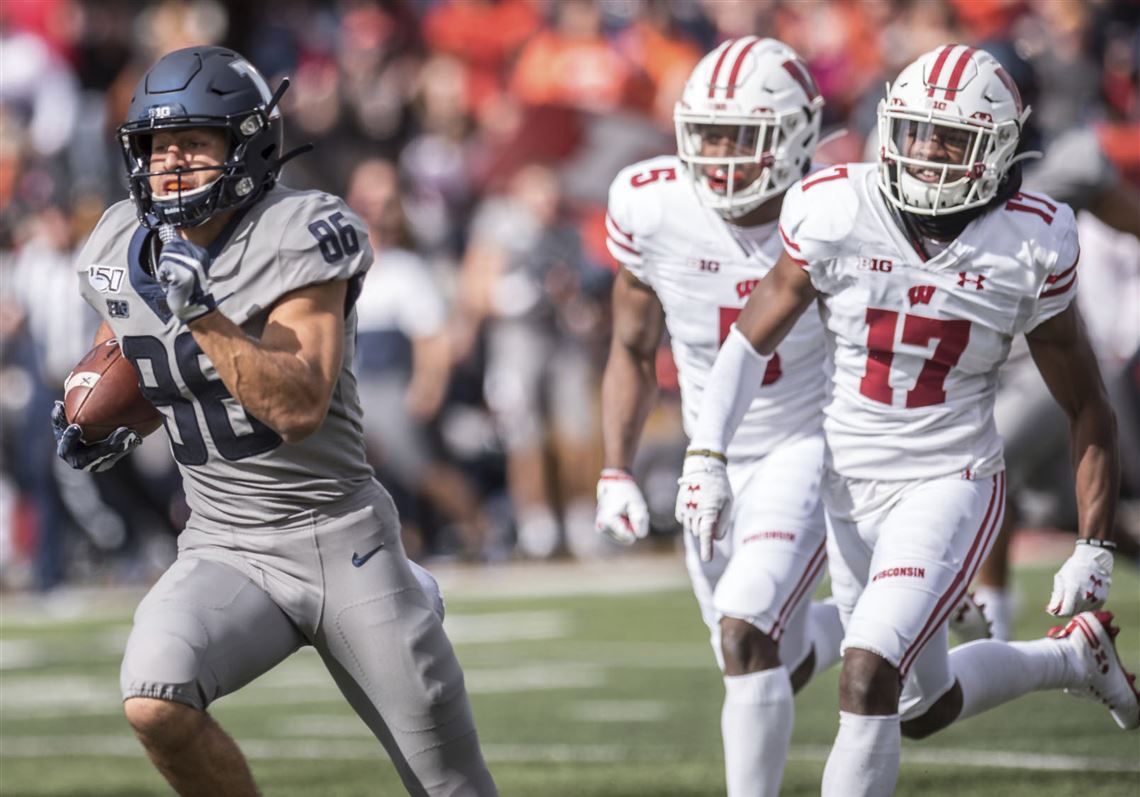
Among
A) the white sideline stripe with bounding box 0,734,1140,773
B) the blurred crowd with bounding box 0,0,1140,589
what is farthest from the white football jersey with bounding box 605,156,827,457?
the blurred crowd with bounding box 0,0,1140,589

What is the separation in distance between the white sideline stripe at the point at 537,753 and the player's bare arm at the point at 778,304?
1789mm

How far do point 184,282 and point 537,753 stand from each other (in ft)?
10.3

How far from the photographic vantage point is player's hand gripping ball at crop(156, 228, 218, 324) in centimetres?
374

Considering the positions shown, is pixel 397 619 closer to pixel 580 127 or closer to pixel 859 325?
pixel 859 325

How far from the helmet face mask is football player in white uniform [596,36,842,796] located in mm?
1392

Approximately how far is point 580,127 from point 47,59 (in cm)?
360

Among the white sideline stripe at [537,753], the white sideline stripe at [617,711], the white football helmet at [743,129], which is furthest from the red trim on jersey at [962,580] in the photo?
the white sideline stripe at [617,711]

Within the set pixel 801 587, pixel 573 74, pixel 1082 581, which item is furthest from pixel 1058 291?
pixel 573 74

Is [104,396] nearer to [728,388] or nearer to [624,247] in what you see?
[728,388]

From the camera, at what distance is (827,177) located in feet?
15.4

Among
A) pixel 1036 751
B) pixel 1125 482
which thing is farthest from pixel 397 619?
pixel 1125 482

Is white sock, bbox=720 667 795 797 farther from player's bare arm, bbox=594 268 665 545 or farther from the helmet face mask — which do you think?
the helmet face mask

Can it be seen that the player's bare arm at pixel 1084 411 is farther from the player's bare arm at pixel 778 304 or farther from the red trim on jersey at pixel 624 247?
the red trim on jersey at pixel 624 247

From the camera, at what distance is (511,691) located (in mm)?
7898
